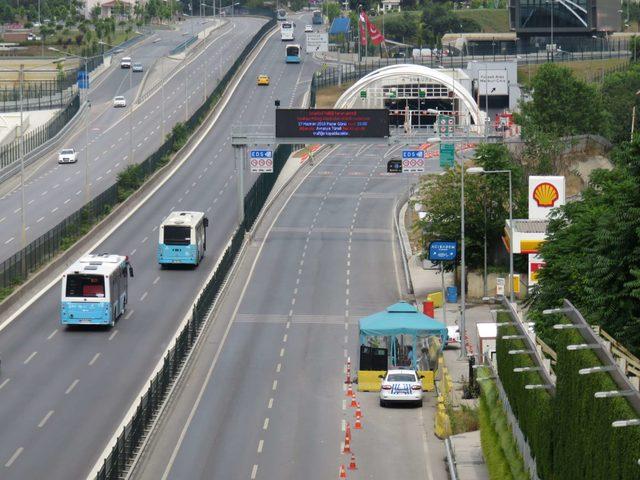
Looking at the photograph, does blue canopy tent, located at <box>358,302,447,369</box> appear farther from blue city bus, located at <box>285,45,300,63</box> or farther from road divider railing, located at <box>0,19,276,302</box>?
blue city bus, located at <box>285,45,300,63</box>

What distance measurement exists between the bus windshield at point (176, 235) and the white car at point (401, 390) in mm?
28200

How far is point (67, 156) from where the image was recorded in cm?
12825

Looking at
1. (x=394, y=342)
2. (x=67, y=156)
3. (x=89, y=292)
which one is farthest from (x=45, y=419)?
(x=67, y=156)

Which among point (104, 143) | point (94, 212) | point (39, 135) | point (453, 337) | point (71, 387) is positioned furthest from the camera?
point (104, 143)

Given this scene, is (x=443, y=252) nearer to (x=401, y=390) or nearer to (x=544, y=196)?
(x=544, y=196)

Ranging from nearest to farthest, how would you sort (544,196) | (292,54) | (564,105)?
(544,196) → (564,105) → (292,54)

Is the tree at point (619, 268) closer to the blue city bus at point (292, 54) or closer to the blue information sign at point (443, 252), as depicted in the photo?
the blue information sign at point (443, 252)

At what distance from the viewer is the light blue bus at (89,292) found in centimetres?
6956

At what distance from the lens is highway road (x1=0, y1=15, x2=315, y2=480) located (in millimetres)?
52969

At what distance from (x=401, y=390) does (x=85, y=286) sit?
17368 mm

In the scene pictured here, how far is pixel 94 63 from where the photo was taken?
7382 inches

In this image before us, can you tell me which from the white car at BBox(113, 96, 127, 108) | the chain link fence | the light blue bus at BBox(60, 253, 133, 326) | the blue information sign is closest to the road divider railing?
the light blue bus at BBox(60, 253, 133, 326)

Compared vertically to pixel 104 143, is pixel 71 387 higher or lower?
lower

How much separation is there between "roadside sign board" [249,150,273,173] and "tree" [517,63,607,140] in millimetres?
58016
